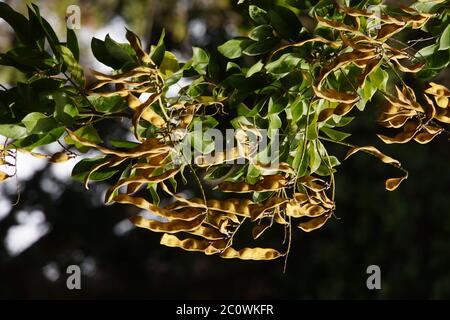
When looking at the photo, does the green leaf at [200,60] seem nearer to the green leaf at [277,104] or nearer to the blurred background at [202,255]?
the green leaf at [277,104]

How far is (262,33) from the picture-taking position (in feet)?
1.55

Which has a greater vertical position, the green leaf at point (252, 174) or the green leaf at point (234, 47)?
the green leaf at point (234, 47)

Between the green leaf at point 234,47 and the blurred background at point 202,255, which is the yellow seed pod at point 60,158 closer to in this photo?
the green leaf at point 234,47

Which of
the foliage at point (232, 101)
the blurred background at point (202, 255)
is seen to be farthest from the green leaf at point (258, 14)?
the blurred background at point (202, 255)

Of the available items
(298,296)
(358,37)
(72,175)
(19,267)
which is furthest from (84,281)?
(358,37)

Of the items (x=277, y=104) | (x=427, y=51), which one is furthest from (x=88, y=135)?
(x=427, y=51)

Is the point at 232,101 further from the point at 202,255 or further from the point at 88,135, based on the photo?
the point at 202,255

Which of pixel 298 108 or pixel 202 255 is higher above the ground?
pixel 298 108

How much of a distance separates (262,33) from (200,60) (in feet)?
0.16

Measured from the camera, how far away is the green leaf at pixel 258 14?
1.54 ft

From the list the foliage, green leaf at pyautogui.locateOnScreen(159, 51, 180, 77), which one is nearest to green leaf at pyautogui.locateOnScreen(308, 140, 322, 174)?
the foliage

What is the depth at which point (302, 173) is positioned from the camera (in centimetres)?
48

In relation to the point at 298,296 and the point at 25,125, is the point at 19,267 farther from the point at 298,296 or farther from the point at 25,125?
the point at 25,125

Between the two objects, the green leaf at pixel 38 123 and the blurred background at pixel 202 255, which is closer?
the green leaf at pixel 38 123
